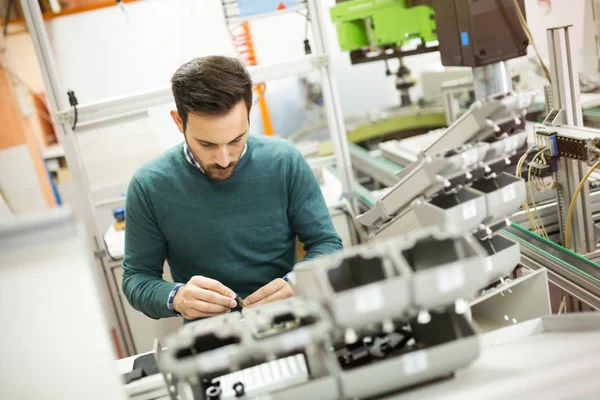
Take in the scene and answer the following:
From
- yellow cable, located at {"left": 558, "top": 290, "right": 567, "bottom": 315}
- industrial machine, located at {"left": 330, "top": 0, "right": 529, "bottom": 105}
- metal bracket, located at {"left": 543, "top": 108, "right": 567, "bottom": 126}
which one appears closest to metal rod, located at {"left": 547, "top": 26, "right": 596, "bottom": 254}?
metal bracket, located at {"left": 543, "top": 108, "right": 567, "bottom": 126}

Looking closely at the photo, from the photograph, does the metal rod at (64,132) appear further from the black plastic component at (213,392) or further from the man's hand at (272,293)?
the black plastic component at (213,392)

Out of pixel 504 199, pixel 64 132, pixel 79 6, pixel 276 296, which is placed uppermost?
pixel 79 6

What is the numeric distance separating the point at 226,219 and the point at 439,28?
1.01m

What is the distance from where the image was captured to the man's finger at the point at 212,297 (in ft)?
4.31

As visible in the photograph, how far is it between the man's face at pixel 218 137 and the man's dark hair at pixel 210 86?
0.02m

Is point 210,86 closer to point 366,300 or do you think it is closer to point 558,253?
point 366,300

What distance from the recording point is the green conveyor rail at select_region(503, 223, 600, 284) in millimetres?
1509

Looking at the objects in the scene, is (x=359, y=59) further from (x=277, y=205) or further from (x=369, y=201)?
(x=277, y=205)

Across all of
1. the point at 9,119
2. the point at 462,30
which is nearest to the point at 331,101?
the point at 462,30

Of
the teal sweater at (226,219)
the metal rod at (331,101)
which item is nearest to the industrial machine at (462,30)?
the metal rod at (331,101)

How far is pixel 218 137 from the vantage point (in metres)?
1.47

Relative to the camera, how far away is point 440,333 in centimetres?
87

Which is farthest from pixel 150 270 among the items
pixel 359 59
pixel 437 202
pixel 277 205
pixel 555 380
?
pixel 359 59

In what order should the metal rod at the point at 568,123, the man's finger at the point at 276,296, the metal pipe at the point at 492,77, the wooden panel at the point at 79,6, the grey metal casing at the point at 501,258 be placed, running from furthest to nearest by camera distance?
1. the wooden panel at the point at 79,6
2. the metal pipe at the point at 492,77
3. the metal rod at the point at 568,123
4. the man's finger at the point at 276,296
5. the grey metal casing at the point at 501,258
